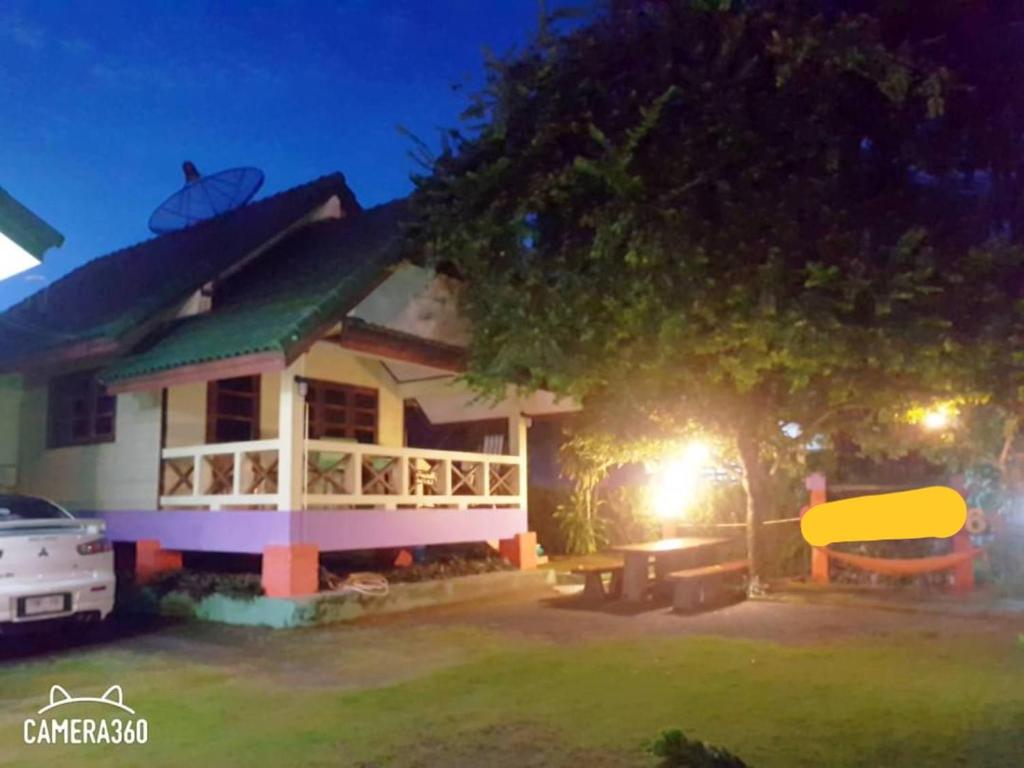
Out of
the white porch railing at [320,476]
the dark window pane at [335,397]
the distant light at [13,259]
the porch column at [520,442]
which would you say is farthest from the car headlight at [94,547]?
the porch column at [520,442]

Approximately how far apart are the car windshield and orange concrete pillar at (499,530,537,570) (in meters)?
7.19

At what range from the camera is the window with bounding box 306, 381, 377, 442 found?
538 inches

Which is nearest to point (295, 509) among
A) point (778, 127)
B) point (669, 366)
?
point (669, 366)

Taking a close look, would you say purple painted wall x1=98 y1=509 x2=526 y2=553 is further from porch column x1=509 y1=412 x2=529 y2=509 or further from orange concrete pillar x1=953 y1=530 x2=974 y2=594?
orange concrete pillar x1=953 y1=530 x2=974 y2=594

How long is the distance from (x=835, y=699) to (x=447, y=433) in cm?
1205

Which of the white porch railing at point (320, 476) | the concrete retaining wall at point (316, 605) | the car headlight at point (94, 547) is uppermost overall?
the white porch railing at point (320, 476)

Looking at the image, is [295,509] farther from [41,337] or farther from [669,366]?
Result: [41,337]

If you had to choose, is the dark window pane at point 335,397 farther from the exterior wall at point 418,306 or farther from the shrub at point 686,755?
the shrub at point 686,755

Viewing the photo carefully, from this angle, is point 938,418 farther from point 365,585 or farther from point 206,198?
point 206,198

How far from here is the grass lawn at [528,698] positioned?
5.48 metres

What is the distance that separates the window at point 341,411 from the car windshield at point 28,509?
159 inches

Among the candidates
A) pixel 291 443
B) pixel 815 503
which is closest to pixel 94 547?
pixel 291 443

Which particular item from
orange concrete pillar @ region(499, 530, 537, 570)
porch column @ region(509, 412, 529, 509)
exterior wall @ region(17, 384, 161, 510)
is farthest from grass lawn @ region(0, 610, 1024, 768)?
porch column @ region(509, 412, 529, 509)

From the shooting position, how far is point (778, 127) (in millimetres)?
10180
